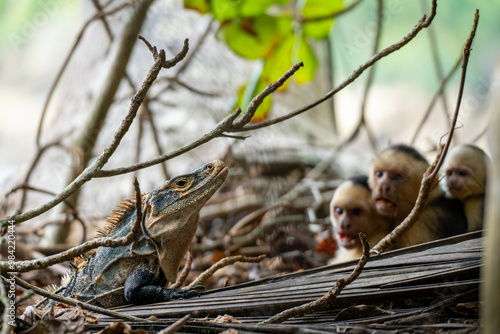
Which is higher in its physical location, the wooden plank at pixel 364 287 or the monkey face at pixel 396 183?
the monkey face at pixel 396 183

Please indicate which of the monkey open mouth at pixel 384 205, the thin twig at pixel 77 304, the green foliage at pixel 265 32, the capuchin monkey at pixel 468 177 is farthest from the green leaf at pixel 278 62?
the thin twig at pixel 77 304

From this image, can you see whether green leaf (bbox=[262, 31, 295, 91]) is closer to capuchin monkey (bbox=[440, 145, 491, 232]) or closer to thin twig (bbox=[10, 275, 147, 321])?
capuchin monkey (bbox=[440, 145, 491, 232])

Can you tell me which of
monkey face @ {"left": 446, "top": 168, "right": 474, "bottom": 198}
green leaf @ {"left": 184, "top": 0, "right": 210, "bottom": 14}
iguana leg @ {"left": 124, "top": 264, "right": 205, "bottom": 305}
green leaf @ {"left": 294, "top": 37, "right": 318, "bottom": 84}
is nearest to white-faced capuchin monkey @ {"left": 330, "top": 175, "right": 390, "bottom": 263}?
monkey face @ {"left": 446, "top": 168, "right": 474, "bottom": 198}

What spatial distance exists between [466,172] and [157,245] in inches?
107

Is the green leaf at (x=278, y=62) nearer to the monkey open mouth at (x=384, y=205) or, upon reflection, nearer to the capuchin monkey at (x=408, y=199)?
the capuchin monkey at (x=408, y=199)

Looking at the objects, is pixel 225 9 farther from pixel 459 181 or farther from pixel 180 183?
pixel 180 183

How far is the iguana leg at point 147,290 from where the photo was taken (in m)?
2.67

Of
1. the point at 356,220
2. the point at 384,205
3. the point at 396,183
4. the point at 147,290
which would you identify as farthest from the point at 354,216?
the point at 147,290

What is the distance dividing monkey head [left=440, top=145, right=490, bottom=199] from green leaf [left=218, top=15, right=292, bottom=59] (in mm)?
2301

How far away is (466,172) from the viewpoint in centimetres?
425

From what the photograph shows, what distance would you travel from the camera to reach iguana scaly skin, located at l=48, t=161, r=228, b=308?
284cm

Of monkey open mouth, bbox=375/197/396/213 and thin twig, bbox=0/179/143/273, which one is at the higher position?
monkey open mouth, bbox=375/197/396/213

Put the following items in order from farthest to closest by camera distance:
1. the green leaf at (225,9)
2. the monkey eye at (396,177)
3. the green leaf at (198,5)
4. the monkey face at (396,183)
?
1. the green leaf at (225,9)
2. the green leaf at (198,5)
3. the monkey eye at (396,177)
4. the monkey face at (396,183)

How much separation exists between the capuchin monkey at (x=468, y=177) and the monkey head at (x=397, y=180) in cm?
24
